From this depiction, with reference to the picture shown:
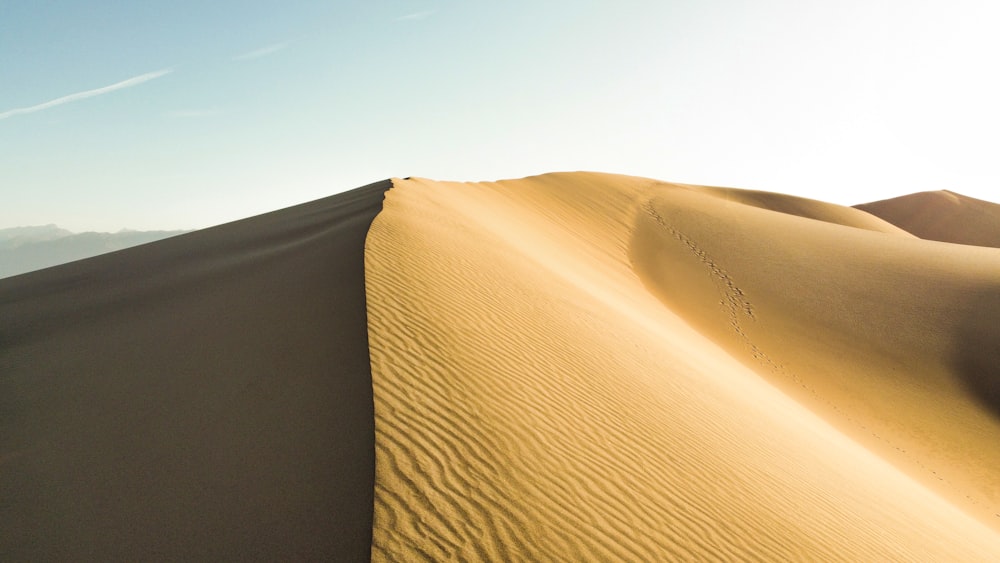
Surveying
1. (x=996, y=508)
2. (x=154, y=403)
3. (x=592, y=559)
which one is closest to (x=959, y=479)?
(x=996, y=508)

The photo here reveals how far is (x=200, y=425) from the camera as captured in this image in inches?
138

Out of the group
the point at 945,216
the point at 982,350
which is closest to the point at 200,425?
the point at 982,350

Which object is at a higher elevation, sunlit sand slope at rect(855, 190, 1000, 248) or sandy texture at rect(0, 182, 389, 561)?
sandy texture at rect(0, 182, 389, 561)

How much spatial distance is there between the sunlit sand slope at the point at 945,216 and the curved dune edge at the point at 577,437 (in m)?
52.4

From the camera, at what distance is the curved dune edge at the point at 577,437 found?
2.85 metres

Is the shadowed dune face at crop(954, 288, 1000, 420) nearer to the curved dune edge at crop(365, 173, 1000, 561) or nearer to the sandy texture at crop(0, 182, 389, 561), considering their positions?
the curved dune edge at crop(365, 173, 1000, 561)

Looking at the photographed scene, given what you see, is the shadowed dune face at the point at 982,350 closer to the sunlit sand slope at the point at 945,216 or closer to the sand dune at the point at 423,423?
the sand dune at the point at 423,423

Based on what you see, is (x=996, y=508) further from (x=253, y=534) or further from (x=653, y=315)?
(x=253, y=534)

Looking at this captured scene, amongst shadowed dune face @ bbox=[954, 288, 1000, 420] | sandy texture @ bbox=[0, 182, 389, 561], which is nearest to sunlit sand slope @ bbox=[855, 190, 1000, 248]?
shadowed dune face @ bbox=[954, 288, 1000, 420]

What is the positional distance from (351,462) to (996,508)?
35.5ft

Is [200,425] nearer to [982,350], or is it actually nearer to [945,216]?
[982,350]

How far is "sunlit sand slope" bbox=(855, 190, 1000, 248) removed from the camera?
159ft

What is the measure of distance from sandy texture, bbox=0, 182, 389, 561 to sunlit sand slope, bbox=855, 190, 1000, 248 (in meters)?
62.8

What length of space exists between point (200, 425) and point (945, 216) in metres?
69.8
